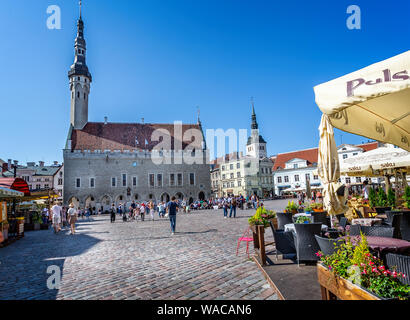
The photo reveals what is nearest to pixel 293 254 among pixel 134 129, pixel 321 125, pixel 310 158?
pixel 321 125

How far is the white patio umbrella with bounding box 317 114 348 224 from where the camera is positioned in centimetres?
352

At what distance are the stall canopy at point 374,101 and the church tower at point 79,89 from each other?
46.0 m

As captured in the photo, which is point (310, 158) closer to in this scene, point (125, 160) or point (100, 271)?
point (125, 160)

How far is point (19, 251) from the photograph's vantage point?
26.8 feet

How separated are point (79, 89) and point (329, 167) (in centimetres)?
4714

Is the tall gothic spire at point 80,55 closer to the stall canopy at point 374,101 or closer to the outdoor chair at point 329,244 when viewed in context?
the stall canopy at point 374,101

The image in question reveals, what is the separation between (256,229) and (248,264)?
77cm

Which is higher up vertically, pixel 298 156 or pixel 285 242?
pixel 298 156

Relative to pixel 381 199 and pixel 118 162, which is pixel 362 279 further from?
pixel 118 162

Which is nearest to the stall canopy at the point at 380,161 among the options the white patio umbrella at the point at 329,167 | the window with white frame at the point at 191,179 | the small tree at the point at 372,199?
the small tree at the point at 372,199

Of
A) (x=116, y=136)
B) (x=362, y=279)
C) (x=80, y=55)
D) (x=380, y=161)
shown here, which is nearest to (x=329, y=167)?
(x=362, y=279)

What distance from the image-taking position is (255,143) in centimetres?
7675

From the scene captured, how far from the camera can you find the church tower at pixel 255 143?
76500 mm

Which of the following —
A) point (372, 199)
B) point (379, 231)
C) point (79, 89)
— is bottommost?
point (372, 199)
